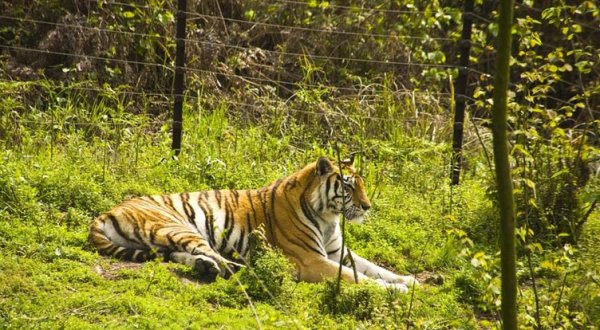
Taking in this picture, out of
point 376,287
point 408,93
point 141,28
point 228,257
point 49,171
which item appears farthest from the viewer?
point 141,28

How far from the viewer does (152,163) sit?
26.6ft

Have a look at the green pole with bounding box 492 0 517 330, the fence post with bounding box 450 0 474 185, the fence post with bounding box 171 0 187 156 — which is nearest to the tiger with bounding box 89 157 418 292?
the fence post with bounding box 171 0 187 156

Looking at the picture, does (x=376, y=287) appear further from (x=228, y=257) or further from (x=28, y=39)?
(x=28, y=39)

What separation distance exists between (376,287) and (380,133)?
154 inches

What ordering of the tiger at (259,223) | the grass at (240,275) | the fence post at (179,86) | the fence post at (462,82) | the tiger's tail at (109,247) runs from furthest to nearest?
the fence post at (462,82) → the fence post at (179,86) → the tiger at (259,223) → the tiger's tail at (109,247) → the grass at (240,275)

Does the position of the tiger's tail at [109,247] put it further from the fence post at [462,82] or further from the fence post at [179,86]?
the fence post at [462,82]

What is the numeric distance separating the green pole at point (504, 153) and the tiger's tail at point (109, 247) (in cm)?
389

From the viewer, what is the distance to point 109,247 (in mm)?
6199

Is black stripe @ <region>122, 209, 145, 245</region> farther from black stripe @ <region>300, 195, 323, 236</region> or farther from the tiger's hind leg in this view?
black stripe @ <region>300, 195, 323, 236</region>

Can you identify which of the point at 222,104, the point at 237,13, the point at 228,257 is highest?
the point at 237,13

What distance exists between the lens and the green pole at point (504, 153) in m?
2.43

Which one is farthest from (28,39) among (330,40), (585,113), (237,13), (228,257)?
(585,113)

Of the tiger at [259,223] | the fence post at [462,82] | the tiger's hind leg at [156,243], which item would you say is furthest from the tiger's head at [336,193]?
the fence post at [462,82]

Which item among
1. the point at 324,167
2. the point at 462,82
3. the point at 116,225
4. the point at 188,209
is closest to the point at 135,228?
the point at 116,225
